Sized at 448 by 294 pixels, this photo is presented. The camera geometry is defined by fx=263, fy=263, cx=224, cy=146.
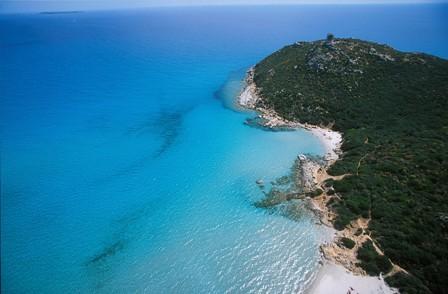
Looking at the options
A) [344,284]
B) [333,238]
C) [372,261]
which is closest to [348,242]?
[333,238]

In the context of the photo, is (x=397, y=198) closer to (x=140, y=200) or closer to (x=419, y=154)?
(x=419, y=154)

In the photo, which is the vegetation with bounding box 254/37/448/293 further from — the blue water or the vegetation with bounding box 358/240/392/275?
the blue water

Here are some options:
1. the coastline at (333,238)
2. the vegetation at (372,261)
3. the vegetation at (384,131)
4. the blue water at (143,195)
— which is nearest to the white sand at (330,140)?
the coastline at (333,238)

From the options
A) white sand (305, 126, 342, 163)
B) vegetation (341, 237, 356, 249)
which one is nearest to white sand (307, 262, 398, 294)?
vegetation (341, 237, 356, 249)

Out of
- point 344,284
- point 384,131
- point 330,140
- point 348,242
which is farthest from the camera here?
point 330,140

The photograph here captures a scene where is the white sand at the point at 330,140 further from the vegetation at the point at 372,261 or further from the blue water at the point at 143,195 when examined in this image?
the vegetation at the point at 372,261

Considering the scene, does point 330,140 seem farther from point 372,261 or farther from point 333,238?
point 372,261

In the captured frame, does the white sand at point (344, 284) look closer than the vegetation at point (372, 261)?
Yes

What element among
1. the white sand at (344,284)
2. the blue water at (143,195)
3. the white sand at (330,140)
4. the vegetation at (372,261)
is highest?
the white sand at (330,140)
